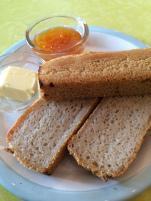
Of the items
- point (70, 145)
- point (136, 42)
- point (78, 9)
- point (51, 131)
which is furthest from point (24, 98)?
point (78, 9)

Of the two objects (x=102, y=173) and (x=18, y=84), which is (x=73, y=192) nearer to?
(x=102, y=173)

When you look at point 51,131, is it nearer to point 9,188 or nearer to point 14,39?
point 9,188

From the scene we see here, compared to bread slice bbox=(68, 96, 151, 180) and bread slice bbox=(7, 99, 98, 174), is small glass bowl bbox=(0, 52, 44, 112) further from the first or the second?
bread slice bbox=(68, 96, 151, 180)

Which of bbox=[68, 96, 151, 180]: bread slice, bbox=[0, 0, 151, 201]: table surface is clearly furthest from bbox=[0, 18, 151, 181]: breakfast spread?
bbox=[0, 0, 151, 201]: table surface

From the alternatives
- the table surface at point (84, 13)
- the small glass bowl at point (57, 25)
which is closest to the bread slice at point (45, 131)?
the small glass bowl at point (57, 25)

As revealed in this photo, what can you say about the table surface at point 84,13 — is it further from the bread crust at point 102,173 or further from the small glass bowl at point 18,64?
the bread crust at point 102,173
